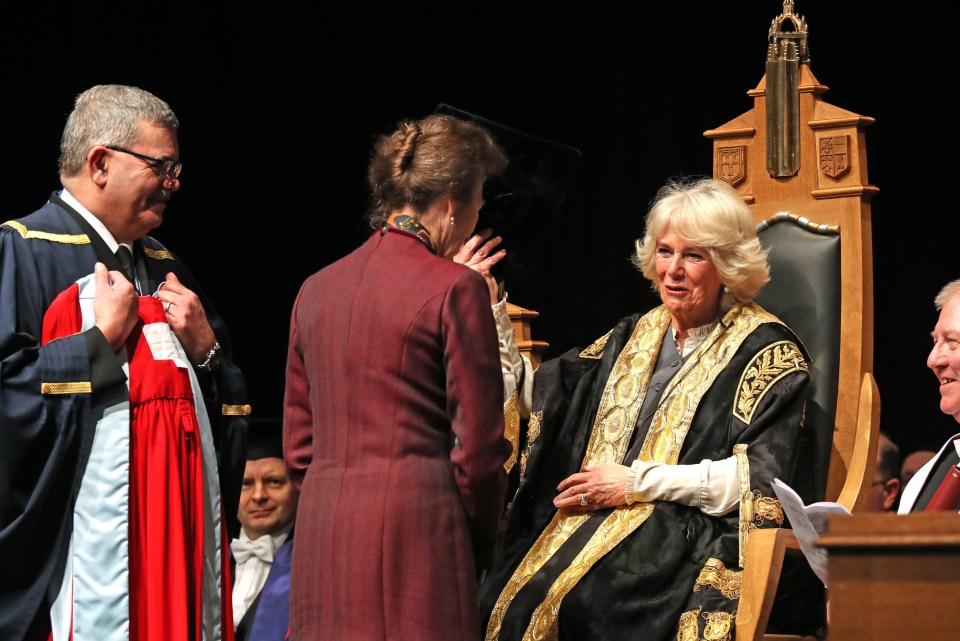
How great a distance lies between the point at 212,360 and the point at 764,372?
121 cm

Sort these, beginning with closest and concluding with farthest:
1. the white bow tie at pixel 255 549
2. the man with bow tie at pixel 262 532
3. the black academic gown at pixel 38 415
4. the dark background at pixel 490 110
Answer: the black academic gown at pixel 38 415
the man with bow tie at pixel 262 532
the white bow tie at pixel 255 549
the dark background at pixel 490 110

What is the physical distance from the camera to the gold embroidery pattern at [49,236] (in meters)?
2.92

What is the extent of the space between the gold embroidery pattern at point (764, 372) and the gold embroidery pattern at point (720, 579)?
1.09 feet

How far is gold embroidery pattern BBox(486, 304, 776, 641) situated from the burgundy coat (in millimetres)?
624

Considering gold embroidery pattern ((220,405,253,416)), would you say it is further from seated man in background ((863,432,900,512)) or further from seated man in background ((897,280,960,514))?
seated man in background ((863,432,900,512))

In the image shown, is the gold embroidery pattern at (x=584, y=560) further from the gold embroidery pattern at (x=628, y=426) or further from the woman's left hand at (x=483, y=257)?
the woman's left hand at (x=483, y=257)

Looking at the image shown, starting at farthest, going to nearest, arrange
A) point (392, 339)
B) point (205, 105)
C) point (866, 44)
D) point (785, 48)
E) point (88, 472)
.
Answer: point (205, 105) < point (866, 44) < point (785, 48) < point (88, 472) < point (392, 339)

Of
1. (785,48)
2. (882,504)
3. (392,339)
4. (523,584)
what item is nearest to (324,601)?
(392,339)

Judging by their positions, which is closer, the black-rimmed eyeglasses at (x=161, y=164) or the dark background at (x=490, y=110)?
the black-rimmed eyeglasses at (x=161, y=164)

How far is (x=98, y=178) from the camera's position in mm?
2965

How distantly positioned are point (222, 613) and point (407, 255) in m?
0.93

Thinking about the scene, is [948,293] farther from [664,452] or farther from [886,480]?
[886,480]

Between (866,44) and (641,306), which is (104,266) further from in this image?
(866,44)

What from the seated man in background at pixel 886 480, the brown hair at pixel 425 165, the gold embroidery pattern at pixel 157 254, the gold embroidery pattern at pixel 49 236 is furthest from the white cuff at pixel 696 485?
the seated man in background at pixel 886 480
